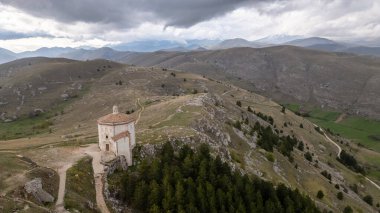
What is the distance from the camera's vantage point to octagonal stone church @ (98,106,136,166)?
199 ft

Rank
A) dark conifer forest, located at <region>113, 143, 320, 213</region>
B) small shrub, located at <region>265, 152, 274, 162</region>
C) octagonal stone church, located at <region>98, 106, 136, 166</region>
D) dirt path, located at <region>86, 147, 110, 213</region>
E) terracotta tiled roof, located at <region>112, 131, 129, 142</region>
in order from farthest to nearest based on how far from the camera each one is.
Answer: small shrub, located at <region>265, 152, 274, 162</region>
octagonal stone church, located at <region>98, 106, 136, 166</region>
terracotta tiled roof, located at <region>112, 131, 129, 142</region>
dark conifer forest, located at <region>113, 143, 320, 213</region>
dirt path, located at <region>86, 147, 110, 213</region>

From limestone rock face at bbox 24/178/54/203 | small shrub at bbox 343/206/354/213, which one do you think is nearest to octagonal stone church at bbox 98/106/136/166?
limestone rock face at bbox 24/178/54/203

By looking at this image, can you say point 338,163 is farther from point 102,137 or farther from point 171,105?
point 102,137

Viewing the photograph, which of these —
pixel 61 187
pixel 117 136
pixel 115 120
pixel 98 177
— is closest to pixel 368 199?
pixel 117 136

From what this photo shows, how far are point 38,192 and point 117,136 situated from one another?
1799 cm

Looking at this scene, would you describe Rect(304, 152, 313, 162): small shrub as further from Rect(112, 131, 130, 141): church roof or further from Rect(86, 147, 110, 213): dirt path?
Rect(86, 147, 110, 213): dirt path

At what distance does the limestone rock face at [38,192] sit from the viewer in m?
44.4

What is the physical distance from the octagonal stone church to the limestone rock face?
641 inches

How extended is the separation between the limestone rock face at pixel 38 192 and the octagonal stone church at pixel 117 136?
16.3 meters

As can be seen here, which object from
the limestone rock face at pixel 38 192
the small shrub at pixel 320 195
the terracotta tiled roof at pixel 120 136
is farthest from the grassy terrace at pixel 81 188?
the small shrub at pixel 320 195

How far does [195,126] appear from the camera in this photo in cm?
8156

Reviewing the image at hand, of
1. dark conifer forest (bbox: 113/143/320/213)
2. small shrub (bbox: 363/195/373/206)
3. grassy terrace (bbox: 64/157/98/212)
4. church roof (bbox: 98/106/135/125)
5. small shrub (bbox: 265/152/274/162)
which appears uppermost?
church roof (bbox: 98/106/135/125)

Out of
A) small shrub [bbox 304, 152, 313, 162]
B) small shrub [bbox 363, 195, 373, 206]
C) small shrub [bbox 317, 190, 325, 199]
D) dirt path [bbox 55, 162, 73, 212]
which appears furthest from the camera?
small shrub [bbox 304, 152, 313, 162]

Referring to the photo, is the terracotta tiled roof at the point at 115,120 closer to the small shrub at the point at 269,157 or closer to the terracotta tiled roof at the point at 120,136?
the terracotta tiled roof at the point at 120,136
